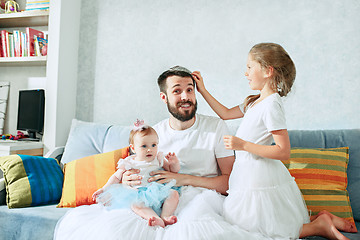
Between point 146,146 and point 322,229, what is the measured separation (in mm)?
933

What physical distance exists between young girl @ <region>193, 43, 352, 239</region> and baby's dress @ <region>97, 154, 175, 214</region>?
0.31m

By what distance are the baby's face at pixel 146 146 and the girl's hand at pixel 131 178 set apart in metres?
0.08

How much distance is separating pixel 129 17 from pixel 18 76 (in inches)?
52.1

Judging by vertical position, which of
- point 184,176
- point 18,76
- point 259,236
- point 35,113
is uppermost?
point 18,76

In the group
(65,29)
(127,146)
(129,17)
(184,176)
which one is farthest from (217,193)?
(65,29)

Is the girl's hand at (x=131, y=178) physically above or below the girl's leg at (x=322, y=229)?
above

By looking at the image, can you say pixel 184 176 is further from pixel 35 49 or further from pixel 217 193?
pixel 35 49

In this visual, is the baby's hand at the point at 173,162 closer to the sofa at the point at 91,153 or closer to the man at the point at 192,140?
the man at the point at 192,140

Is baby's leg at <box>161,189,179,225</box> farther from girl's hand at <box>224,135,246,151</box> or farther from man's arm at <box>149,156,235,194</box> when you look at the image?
girl's hand at <box>224,135,246,151</box>

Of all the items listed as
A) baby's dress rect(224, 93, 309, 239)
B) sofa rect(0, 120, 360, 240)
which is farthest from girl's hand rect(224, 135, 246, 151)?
sofa rect(0, 120, 360, 240)

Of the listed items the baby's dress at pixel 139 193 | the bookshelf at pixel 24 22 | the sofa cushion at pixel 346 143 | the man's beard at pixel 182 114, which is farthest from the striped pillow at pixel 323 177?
the bookshelf at pixel 24 22

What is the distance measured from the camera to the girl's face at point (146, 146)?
163cm

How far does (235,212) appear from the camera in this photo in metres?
1.39

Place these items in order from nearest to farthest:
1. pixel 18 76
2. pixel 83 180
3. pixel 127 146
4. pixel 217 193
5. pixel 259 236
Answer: pixel 259 236 < pixel 217 193 < pixel 83 180 < pixel 127 146 < pixel 18 76
